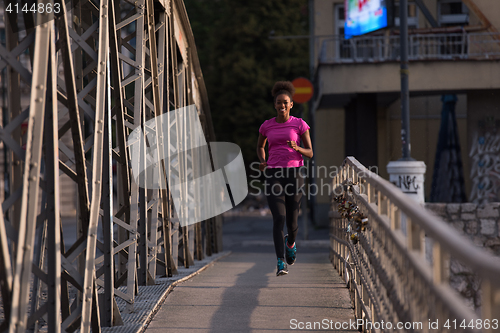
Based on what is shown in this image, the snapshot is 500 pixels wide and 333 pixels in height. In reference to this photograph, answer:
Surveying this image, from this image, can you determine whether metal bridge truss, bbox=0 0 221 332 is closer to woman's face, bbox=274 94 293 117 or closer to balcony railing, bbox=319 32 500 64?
woman's face, bbox=274 94 293 117

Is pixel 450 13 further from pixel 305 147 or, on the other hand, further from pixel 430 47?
pixel 305 147

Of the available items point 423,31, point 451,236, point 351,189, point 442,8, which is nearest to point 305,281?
point 351,189

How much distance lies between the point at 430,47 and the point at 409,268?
16666mm

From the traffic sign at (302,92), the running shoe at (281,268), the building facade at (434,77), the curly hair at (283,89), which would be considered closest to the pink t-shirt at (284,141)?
the curly hair at (283,89)

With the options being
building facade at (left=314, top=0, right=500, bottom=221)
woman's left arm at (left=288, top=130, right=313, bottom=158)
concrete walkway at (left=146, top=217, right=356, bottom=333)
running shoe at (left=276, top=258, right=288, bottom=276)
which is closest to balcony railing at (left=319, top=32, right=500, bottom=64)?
building facade at (left=314, top=0, right=500, bottom=221)

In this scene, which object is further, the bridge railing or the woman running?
the woman running

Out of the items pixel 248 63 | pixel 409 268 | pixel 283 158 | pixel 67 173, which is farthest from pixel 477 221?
pixel 248 63

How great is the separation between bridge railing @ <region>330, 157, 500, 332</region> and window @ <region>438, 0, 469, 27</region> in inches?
704

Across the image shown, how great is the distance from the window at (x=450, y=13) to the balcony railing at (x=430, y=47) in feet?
11.3

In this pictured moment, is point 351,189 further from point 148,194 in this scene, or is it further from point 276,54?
point 276,54

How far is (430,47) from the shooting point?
18.3 meters

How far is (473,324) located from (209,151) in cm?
1033

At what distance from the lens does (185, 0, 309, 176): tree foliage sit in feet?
116

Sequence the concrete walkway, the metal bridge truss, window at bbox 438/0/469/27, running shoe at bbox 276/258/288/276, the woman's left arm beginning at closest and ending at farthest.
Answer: the metal bridge truss → the concrete walkway → the woman's left arm → running shoe at bbox 276/258/288/276 → window at bbox 438/0/469/27
